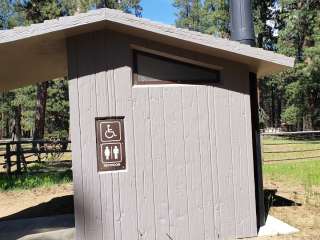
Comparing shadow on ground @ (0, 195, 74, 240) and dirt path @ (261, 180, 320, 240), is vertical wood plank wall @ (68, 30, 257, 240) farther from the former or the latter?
shadow on ground @ (0, 195, 74, 240)

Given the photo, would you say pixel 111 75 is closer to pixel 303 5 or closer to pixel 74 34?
pixel 74 34

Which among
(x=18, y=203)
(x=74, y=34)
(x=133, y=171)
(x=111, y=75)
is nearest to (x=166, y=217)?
(x=133, y=171)

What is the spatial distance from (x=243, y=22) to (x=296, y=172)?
7.73m

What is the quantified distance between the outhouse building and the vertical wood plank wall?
15mm

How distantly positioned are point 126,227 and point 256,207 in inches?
92.2

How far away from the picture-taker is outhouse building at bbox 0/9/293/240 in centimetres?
663

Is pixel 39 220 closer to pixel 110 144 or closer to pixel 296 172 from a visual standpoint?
pixel 110 144

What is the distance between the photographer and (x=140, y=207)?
6.79 meters

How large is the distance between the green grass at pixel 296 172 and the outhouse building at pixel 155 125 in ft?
17.7

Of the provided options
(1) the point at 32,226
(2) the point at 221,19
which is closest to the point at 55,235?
(1) the point at 32,226

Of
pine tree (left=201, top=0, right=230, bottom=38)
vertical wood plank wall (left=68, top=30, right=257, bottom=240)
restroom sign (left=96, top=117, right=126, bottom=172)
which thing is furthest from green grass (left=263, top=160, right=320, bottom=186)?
pine tree (left=201, top=0, right=230, bottom=38)

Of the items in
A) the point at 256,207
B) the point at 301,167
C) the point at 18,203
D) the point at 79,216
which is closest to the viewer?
the point at 79,216

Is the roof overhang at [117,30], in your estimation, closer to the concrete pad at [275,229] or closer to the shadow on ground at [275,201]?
the concrete pad at [275,229]

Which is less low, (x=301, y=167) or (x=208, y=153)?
(x=208, y=153)
